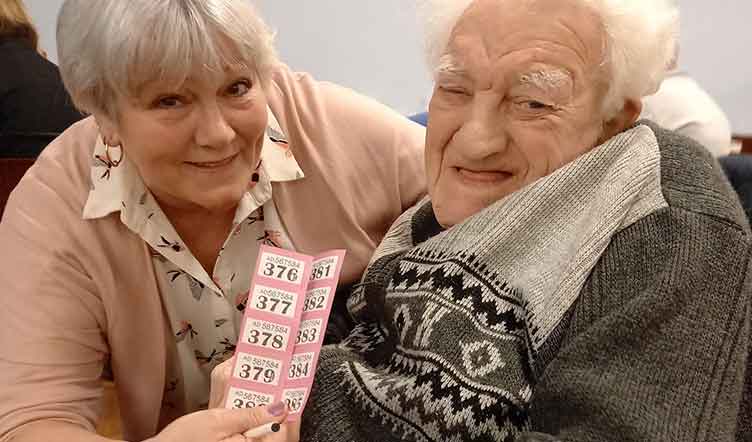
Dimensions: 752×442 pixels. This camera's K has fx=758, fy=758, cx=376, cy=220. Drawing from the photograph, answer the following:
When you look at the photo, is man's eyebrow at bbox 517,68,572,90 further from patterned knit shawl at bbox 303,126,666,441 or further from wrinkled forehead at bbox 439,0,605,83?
patterned knit shawl at bbox 303,126,666,441

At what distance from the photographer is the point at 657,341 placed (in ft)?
2.97

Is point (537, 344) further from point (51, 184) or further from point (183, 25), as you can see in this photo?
point (51, 184)

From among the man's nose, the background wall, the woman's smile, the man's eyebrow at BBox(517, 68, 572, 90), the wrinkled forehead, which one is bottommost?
the background wall

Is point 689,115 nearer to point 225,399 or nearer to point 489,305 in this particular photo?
point 489,305

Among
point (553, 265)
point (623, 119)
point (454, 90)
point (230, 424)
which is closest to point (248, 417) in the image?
point (230, 424)

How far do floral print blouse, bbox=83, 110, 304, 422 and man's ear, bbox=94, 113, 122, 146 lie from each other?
5 cm

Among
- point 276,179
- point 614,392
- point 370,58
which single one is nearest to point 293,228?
point 276,179

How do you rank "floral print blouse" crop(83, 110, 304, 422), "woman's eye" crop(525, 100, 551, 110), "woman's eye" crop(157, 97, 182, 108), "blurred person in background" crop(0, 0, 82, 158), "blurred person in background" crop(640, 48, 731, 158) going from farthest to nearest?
"blurred person in background" crop(0, 0, 82, 158)
"blurred person in background" crop(640, 48, 731, 158)
"floral print blouse" crop(83, 110, 304, 422)
"woman's eye" crop(157, 97, 182, 108)
"woman's eye" crop(525, 100, 551, 110)

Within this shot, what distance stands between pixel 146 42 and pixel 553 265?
69 centimetres

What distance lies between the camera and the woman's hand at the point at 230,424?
1053mm

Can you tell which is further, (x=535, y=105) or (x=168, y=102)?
(x=168, y=102)

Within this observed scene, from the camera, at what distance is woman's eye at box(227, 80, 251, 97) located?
1.28 metres

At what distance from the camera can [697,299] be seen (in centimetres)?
92

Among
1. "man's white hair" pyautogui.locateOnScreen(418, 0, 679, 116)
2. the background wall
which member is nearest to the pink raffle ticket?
"man's white hair" pyautogui.locateOnScreen(418, 0, 679, 116)
